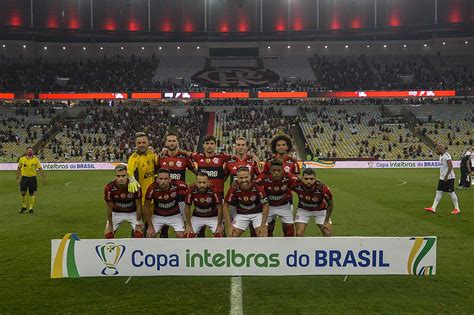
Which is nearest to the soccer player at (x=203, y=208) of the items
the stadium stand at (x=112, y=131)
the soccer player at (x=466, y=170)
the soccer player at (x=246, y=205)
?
the soccer player at (x=246, y=205)

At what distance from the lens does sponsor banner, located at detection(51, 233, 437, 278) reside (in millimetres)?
8094

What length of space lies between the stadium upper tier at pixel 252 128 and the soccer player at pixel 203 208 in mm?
34198

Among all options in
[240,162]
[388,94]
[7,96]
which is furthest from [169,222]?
[7,96]

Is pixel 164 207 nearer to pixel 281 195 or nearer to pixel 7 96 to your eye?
pixel 281 195

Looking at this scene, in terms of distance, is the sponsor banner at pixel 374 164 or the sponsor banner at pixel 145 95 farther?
the sponsor banner at pixel 145 95

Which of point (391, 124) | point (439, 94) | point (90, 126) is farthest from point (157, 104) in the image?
point (439, 94)

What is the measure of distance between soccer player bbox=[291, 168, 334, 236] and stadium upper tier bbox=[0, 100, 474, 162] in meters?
33.8

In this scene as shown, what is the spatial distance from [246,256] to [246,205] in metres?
1.37

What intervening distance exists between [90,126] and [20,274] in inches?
1781

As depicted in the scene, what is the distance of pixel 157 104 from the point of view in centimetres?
6138

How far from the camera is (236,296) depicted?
768 centimetres

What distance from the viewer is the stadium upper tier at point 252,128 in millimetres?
46531

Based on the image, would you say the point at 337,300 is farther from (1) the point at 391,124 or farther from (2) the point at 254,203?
(1) the point at 391,124

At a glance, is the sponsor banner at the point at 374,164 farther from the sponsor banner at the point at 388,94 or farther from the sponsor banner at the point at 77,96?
the sponsor banner at the point at 77,96
